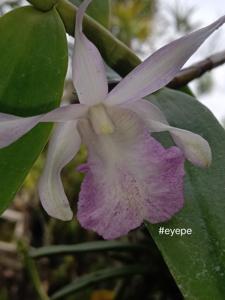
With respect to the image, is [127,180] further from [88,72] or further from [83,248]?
[83,248]

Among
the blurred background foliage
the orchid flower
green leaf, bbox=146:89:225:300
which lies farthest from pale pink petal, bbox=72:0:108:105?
the blurred background foliage

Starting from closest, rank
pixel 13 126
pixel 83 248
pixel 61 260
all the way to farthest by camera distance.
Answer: pixel 13 126, pixel 83 248, pixel 61 260

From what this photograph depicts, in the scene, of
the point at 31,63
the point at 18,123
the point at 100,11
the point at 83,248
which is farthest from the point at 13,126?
the point at 83,248

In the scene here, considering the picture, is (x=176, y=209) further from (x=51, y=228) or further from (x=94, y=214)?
(x=51, y=228)

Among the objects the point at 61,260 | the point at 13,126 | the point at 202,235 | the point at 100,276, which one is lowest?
the point at 61,260

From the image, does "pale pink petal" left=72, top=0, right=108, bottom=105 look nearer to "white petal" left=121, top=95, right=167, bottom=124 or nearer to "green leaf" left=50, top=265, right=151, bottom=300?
"white petal" left=121, top=95, right=167, bottom=124

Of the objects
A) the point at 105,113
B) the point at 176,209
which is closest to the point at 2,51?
the point at 105,113

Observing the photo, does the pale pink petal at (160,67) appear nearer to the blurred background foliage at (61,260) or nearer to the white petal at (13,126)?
the white petal at (13,126)
